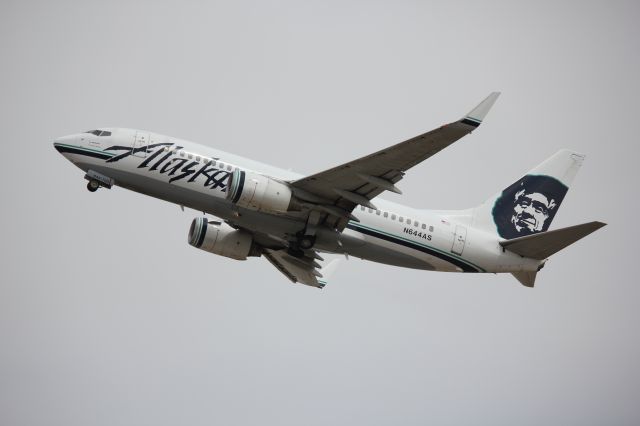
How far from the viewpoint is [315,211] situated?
40188mm

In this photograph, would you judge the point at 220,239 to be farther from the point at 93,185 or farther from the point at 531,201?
the point at 531,201

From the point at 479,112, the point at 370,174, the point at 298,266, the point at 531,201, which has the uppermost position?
the point at 531,201

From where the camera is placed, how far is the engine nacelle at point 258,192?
38312 mm

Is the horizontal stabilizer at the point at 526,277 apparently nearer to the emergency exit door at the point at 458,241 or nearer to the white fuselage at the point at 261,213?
the white fuselage at the point at 261,213

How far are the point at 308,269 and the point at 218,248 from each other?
4.79 metres

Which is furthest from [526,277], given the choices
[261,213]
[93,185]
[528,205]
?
[93,185]

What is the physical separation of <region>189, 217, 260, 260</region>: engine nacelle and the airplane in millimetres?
48

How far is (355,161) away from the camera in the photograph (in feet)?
123

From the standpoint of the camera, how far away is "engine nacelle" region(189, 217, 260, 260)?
A: 1743 inches

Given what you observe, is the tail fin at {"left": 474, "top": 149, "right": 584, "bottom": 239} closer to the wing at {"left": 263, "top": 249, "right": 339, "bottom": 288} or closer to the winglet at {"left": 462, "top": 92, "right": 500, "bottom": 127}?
the wing at {"left": 263, "top": 249, "right": 339, "bottom": 288}

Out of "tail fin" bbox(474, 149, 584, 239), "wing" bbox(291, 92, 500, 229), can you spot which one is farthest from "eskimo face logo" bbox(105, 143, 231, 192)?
"tail fin" bbox(474, 149, 584, 239)

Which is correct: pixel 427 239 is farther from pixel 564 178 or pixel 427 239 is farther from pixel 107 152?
pixel 107 152

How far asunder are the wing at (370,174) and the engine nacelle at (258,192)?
28.5 inches

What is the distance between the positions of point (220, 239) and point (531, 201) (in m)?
15.5
